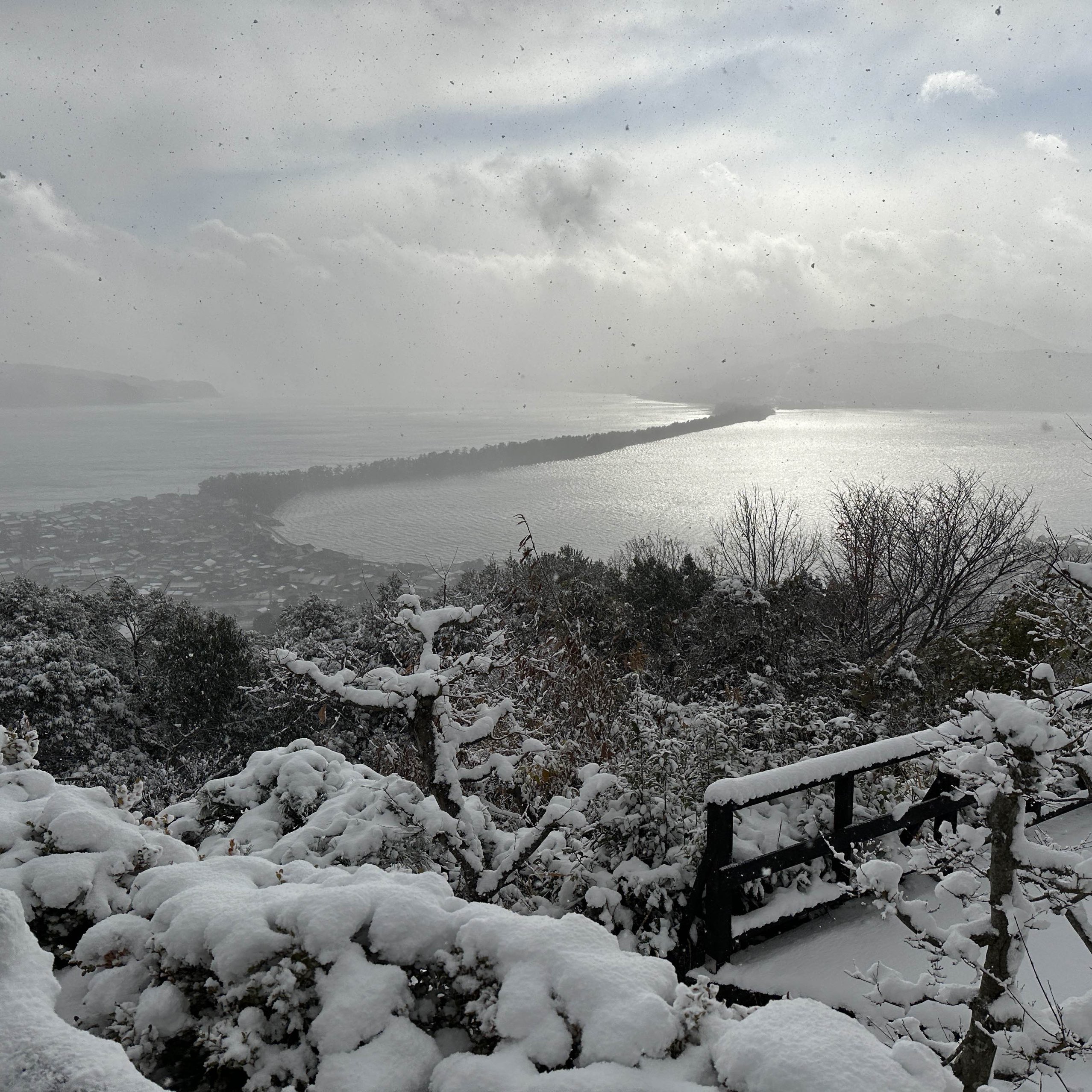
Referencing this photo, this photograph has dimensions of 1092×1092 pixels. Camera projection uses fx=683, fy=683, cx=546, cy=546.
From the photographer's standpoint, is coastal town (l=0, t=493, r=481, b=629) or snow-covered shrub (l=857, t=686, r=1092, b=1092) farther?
coastal town (l=0, t=493, r=481, b=629)

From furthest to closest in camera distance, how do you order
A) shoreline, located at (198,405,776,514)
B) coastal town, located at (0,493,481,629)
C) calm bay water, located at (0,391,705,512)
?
calm bay water, located at (0,391,705,512) < shoreline, located at (198,405,776,514) < coastal town, located at (0,493,481,629)

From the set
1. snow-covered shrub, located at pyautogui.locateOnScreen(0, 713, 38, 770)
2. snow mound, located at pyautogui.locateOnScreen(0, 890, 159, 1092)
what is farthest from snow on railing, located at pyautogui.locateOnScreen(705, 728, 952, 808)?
snow-covered shrub, located at pyautogui.locateOnScreen(0, 713, 38, 770)

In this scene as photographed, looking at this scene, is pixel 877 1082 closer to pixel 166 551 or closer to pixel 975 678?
pixel 975 678

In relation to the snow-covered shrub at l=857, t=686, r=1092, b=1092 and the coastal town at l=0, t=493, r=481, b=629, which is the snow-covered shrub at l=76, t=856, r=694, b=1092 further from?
the coastal town at l=0, t=493, r=481, b=629

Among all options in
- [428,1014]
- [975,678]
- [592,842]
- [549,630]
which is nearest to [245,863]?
[428,1014]

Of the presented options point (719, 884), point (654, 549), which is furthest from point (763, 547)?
point (719, 884)

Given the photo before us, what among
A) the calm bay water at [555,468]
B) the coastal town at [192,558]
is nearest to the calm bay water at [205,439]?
the calm bay water at [555,468]

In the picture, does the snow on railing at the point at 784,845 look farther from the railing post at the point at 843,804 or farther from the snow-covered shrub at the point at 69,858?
the snow-covered shrub at the point at 69,858

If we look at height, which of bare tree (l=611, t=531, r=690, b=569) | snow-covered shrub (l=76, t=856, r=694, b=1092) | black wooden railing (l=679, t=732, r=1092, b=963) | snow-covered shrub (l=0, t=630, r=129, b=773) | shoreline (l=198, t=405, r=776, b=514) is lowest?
snow-covered shrub (l=0, t=630, r=129, b=773)
